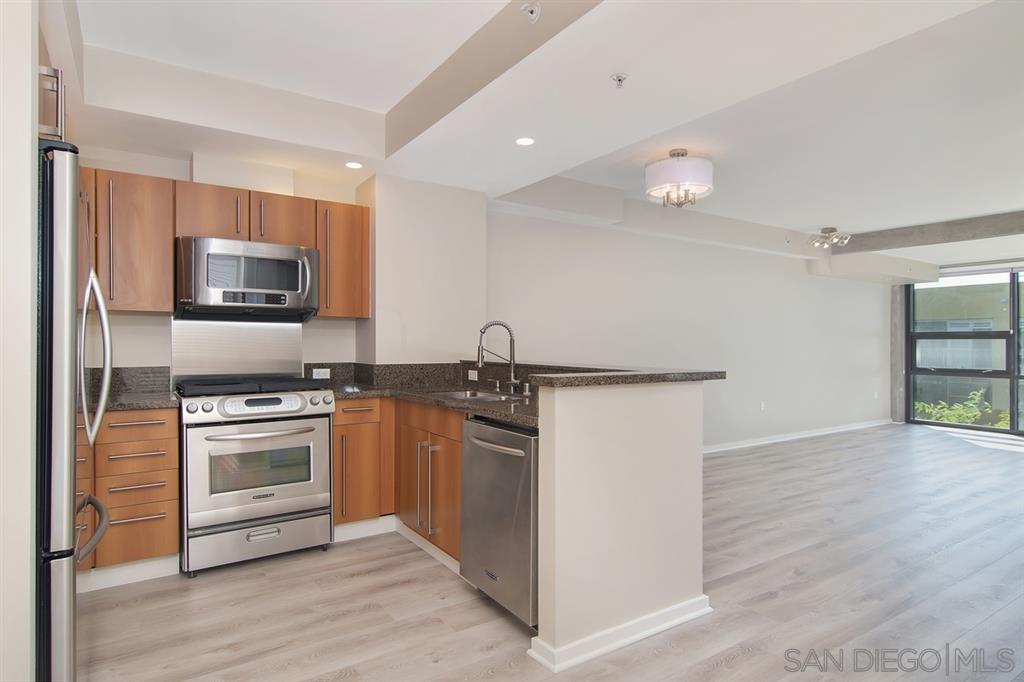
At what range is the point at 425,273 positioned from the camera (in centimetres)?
404

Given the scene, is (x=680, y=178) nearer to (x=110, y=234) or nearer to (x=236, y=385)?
(x=236, y=385)

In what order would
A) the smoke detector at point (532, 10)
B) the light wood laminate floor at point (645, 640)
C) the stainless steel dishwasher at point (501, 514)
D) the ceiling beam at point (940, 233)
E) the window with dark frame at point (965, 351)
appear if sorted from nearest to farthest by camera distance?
the smoke detector at point (532, 10) < the light wood laminate floor at point (645, 640) < the stainless steel dishwasher at point (501, 514) < the ceiling beam at point (940, 233) < the window with dark frame at point (965, 351)

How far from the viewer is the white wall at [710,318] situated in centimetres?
506

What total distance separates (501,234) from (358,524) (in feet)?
8.44

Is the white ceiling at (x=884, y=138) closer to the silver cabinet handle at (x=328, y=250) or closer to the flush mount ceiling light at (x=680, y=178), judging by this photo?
the flush mount ceiling light at (x=680, y=178)

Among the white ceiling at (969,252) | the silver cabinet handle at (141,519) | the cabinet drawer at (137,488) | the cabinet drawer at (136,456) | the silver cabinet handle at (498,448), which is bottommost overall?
the silver cabinet handle at (141,519)

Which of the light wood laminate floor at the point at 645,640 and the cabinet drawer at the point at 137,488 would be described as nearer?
the light wood laminate floor at the point at 645,640

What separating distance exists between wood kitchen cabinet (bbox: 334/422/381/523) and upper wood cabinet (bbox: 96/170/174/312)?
4.19ft

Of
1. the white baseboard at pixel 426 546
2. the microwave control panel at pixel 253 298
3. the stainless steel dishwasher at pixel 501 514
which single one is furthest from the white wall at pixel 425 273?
the stainless steel dishwasher at pixel 501 514

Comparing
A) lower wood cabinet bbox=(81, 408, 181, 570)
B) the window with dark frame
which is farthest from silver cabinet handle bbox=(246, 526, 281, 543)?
the window with dark frame

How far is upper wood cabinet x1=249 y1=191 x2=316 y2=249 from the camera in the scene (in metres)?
3.49

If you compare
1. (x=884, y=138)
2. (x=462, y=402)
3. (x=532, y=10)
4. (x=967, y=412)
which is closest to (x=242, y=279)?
(x=462, y=402)

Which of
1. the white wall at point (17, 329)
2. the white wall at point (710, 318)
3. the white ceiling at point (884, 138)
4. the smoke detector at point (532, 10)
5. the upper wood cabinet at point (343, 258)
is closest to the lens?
the white wall at point (17, 329)

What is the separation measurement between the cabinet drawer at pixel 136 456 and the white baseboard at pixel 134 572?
489 millimetres
